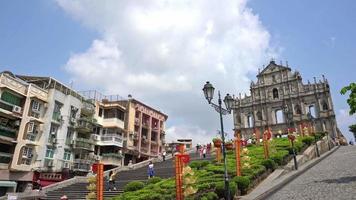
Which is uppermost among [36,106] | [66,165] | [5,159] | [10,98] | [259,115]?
[259,115]

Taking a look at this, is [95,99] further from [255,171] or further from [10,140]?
[255,171]

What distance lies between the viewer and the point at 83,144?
38938 millimetres

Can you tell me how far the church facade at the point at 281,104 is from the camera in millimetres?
57719

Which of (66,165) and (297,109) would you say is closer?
(66,165)

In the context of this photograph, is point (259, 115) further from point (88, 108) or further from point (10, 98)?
point (10, 98)

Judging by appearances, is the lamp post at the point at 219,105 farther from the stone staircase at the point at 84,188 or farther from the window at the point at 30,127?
the window at the point at 30,127

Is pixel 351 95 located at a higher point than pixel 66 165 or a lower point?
higher

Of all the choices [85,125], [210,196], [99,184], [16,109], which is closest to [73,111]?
[85,125]

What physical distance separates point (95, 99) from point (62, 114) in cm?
824

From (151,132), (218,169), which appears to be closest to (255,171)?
(218,169)

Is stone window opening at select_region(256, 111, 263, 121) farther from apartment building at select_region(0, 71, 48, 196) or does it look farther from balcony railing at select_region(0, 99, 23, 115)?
balcony railing at select_region(0, 99, 23, 115)

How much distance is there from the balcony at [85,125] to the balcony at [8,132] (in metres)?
8.64

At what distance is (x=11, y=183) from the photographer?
94.8ft

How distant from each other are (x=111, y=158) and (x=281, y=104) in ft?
119
